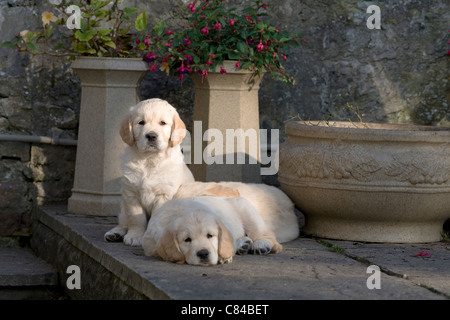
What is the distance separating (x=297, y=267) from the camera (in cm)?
404

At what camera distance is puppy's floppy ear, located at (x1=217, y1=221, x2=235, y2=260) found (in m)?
4.00

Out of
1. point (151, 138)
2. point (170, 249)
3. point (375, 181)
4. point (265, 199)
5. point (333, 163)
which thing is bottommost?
point (170, 249)

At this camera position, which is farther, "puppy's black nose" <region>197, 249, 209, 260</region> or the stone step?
the stone step

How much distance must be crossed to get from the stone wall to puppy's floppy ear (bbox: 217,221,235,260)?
229 cm

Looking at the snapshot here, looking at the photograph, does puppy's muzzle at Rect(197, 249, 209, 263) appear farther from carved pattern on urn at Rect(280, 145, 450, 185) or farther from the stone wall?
the stone wall

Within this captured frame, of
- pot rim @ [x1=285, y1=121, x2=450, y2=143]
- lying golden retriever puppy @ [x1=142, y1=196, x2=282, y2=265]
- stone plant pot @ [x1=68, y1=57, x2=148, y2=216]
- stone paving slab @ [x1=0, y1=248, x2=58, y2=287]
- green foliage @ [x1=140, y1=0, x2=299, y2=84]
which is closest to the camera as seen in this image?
lying golden retriever puppy @ [x1=142, y1=196, x2=282, y2=265]

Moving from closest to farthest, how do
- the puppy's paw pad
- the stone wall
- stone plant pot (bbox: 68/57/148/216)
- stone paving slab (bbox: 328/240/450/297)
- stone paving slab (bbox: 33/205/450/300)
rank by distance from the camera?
stone paving slab (bbox: 33/205/450/300)
stone paving slab (bbox: 328/240/450/297)
the puppy's paw pad
stone plant pot (bbox: 68/57/148/216)
the stone wall

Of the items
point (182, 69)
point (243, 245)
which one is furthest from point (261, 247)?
point (182, 69)

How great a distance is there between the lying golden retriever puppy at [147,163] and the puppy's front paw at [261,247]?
2.08 feet

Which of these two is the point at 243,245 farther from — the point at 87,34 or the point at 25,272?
the point at 87,34

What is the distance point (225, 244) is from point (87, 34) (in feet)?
7.31

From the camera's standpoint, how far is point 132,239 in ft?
15.0

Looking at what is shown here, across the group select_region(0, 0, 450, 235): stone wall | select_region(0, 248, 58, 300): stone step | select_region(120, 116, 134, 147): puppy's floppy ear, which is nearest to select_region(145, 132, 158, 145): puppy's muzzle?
select_region(120, 116, 134, 147): puppy's floppy ear
